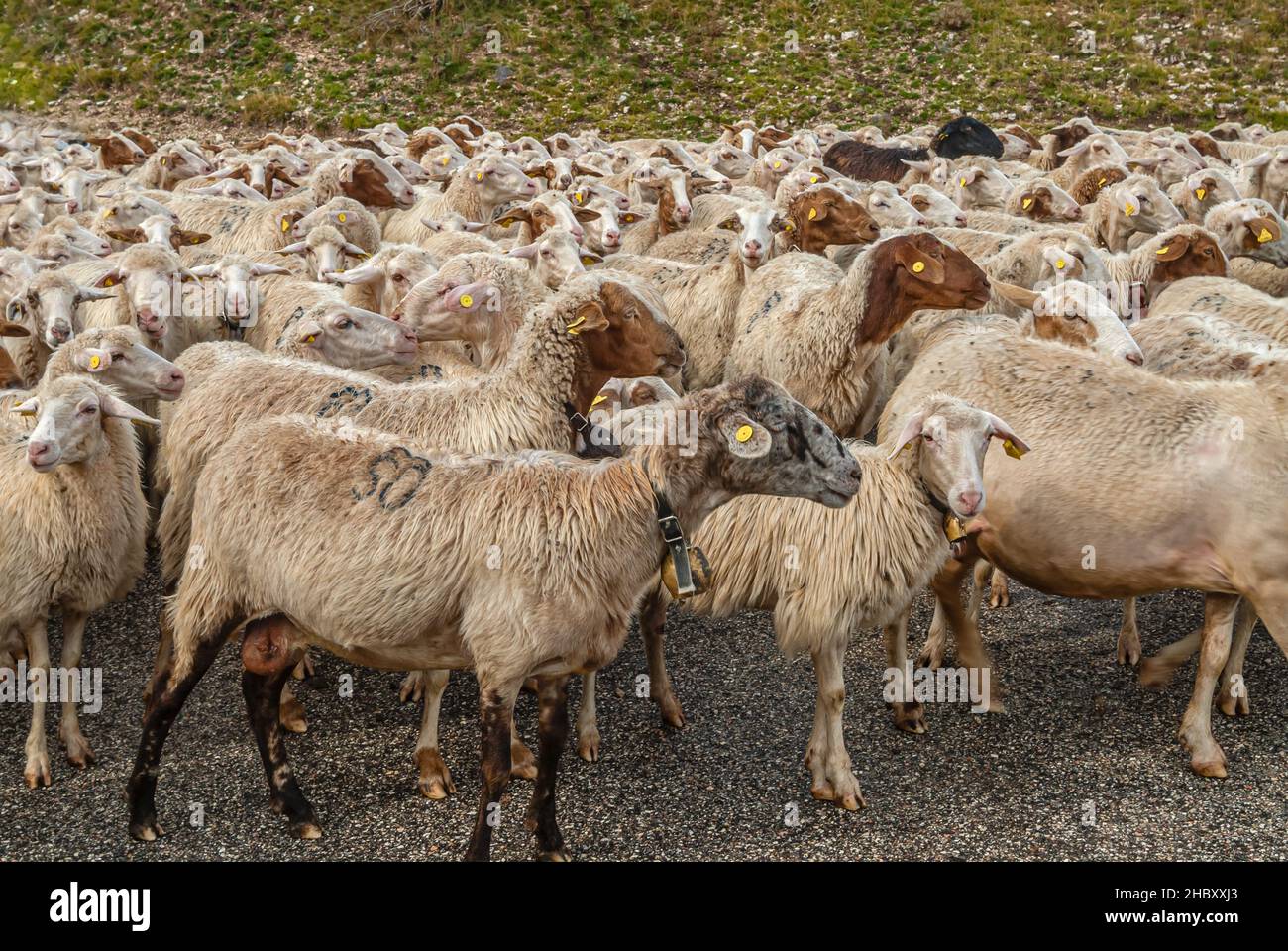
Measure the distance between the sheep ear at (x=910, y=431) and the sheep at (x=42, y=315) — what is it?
4.70 meters

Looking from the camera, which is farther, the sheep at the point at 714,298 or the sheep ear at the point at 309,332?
the sheep at the point at 714,298

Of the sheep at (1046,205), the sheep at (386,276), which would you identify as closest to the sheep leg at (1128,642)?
the sheep at (386,276)

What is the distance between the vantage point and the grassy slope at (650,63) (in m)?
21.9

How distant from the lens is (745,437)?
4246mm

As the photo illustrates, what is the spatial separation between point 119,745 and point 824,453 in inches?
126

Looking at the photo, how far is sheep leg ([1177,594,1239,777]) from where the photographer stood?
5.26 metres

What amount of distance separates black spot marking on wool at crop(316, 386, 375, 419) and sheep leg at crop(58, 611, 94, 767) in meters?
1.33

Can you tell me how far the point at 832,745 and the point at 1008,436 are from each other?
4.54 feet

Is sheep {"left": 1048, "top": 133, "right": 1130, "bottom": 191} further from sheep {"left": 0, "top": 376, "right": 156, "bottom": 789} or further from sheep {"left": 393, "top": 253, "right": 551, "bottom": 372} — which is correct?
sheep {"left": 0, "top": 376, "right": 156, "bottom": 789}

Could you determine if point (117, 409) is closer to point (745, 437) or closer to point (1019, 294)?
point (745, 437)

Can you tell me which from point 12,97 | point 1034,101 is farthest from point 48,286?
point 12,97

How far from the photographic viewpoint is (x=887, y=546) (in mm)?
5086

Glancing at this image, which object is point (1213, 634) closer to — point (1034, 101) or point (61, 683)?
point (61, 683)

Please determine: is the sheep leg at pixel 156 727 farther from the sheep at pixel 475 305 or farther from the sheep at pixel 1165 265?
the sheep at pixel 1165 265
